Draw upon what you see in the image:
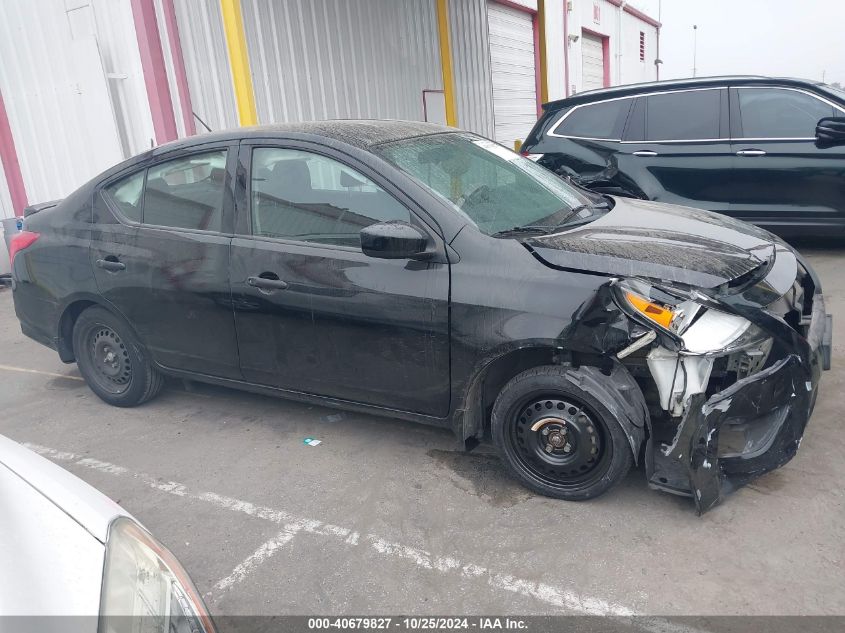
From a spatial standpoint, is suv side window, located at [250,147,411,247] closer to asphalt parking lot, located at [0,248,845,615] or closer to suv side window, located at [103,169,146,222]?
suv side window, located at [103,169,146,222]

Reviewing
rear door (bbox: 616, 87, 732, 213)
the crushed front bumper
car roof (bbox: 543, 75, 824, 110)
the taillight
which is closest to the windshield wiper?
the crushed front bumper

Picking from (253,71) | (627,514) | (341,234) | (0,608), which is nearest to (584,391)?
(627,514)

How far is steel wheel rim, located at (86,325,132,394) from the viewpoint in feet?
14.1

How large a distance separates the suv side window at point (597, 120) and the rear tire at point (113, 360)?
4580 mm

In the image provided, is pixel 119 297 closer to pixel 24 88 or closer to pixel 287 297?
pixel 287 297

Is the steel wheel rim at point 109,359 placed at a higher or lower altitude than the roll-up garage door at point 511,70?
lower

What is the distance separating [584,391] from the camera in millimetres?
2830

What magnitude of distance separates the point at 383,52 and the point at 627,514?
8201 mm

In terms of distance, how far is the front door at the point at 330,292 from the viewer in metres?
3.18

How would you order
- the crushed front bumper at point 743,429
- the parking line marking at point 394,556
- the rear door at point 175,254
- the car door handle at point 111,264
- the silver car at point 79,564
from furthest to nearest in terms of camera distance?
the car door handle at point 111,264 → the rear door at point 175,254 → the crushed front bumper at point 743,429 → the parking line marking at point 394,556 → the silver car at point 79,564

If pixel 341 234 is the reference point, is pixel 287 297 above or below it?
below

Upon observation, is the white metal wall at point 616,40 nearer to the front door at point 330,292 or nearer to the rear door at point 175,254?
the rear door at point 175,254

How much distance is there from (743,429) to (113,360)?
3.66 metres

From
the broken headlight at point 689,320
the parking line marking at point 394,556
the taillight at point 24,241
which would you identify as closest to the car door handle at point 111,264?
the taillight at point 24,241
